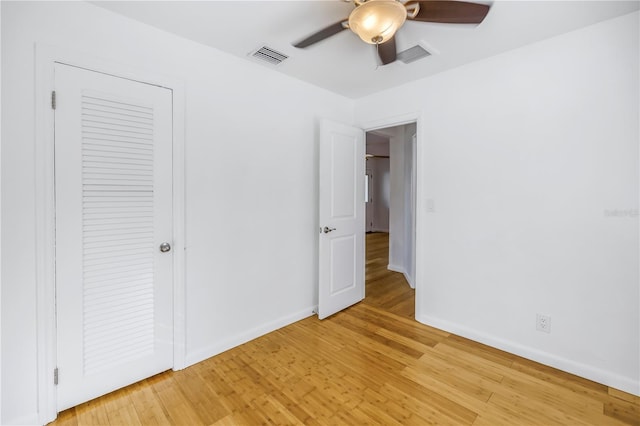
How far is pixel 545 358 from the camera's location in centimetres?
224

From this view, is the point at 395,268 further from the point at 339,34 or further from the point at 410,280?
the point at 339,34

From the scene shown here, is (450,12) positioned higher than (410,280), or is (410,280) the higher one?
(450,12)

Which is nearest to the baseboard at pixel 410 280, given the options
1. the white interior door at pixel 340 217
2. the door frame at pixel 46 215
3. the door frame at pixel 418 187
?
the white interior door at pixel 340 217

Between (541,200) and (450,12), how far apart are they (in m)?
1.59

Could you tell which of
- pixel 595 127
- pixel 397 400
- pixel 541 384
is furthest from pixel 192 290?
pixel 595 127

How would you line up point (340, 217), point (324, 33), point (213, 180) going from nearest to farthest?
1. point (324, 33)
2. point (213, 180)
3. point (340, 217)

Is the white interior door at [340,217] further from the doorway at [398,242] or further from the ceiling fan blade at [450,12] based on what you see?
the ceiling fan blade at [450,12]

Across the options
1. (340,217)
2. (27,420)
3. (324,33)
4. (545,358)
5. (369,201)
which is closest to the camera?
(27,420)

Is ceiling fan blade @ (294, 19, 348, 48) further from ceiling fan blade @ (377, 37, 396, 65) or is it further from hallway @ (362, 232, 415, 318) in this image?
hallway @ (362, 232, 415, 318)

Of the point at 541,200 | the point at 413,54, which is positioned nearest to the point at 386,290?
the point at 541,200

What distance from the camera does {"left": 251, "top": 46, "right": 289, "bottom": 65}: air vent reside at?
2.35 m

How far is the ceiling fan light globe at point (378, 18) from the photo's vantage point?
1.43 metres

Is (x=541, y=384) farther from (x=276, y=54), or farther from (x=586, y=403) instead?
(x=276, y=54)

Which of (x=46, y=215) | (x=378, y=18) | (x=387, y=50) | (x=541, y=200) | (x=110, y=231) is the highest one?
(x=387, y=50)
